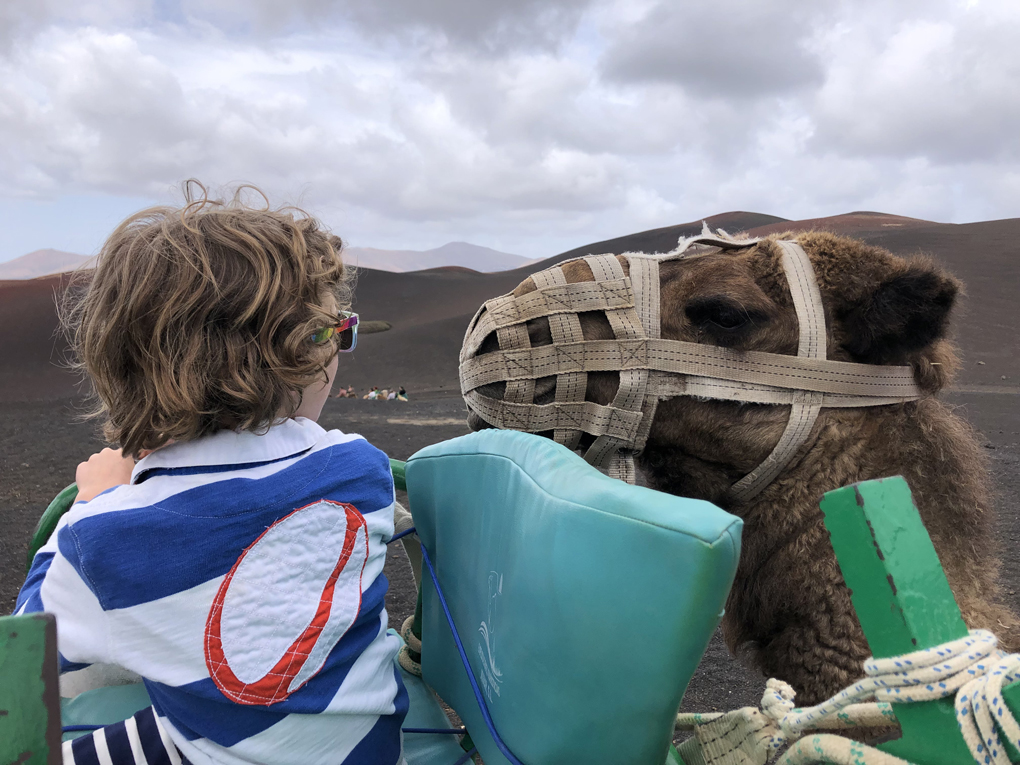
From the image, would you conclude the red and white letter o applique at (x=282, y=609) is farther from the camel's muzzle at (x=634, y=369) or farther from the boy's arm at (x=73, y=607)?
the camel's muzzle at (x=634, y=369)

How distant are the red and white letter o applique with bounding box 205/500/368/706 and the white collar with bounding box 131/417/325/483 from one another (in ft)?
0.46

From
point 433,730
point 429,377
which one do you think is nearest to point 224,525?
point 433,730

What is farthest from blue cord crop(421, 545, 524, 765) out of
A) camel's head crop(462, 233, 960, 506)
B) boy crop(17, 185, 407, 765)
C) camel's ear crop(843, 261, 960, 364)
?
camel's ear crop(843, 261, 960, 364)

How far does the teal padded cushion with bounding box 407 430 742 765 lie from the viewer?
928 mm

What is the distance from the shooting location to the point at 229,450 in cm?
131

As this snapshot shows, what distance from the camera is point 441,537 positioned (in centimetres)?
160

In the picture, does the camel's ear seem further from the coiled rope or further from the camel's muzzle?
the coiled rope

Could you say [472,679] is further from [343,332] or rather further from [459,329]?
[459,329]

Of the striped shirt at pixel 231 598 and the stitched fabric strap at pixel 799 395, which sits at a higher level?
the stitched fabric strap at pixel 799 395

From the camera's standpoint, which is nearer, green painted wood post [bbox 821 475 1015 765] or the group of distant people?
green painted wood post [bbox 821 475 1015 765]

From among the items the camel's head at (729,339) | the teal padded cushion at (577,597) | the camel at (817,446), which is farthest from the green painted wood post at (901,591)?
the camel's head at (729,339)

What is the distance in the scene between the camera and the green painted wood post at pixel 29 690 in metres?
0.81

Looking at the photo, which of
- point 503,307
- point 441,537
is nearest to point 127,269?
point 441,537

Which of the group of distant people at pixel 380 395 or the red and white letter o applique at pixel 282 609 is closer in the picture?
the red and white letter o applique at pixel 282 609
